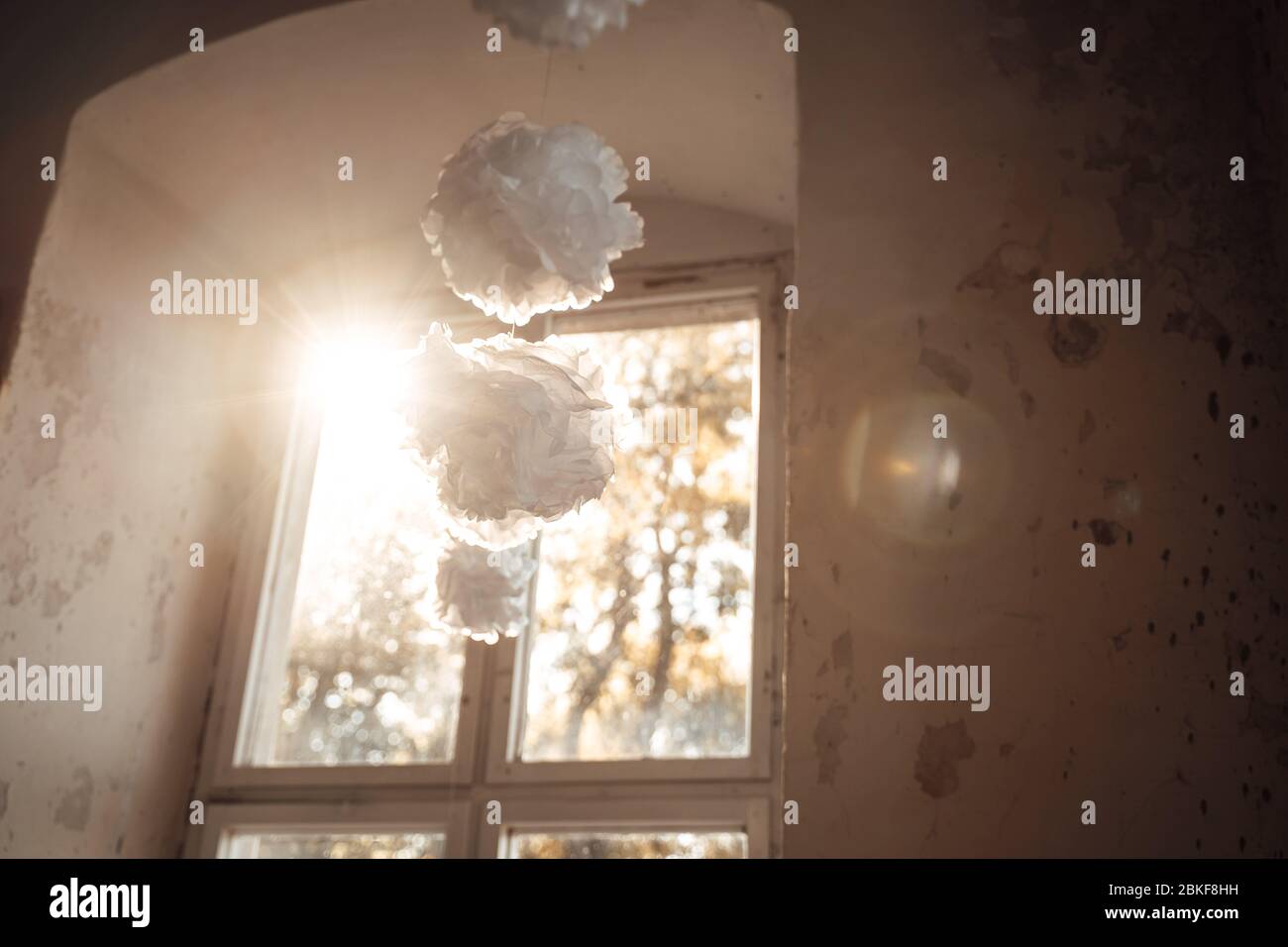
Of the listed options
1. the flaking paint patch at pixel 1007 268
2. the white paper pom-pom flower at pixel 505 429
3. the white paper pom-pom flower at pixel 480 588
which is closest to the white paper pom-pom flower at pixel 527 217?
the white paper pom-pom flower at pixel 505 429

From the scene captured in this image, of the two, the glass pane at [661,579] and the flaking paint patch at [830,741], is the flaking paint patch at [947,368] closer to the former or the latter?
the flaking paint patch at [830,741]

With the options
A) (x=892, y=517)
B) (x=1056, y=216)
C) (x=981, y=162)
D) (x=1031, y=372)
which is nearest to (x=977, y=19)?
(x=981, y=162)

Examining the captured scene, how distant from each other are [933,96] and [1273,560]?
1183 mm

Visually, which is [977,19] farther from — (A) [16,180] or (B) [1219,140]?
(A) [16,180]

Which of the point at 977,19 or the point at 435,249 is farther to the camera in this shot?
the point at 977,19

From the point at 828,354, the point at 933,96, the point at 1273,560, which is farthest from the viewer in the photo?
the point at 933,96

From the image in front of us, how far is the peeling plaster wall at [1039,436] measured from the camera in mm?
1955

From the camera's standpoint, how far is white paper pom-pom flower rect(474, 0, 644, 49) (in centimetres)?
157

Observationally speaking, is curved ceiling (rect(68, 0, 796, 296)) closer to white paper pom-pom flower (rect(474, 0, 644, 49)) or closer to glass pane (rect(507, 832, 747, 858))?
white paper pom-pom flower (rect(474, 0, 644, 49))

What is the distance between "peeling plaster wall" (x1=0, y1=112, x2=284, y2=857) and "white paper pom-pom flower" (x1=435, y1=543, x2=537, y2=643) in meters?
1.40

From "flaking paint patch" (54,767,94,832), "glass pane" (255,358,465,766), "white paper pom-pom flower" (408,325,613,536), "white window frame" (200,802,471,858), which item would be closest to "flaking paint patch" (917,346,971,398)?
"white paper pom-pom flower" (408,325,613,536)

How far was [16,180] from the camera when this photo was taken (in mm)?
3117

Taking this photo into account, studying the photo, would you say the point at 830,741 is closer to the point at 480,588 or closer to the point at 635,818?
the point at 480,588

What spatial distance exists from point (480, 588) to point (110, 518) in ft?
5.23
